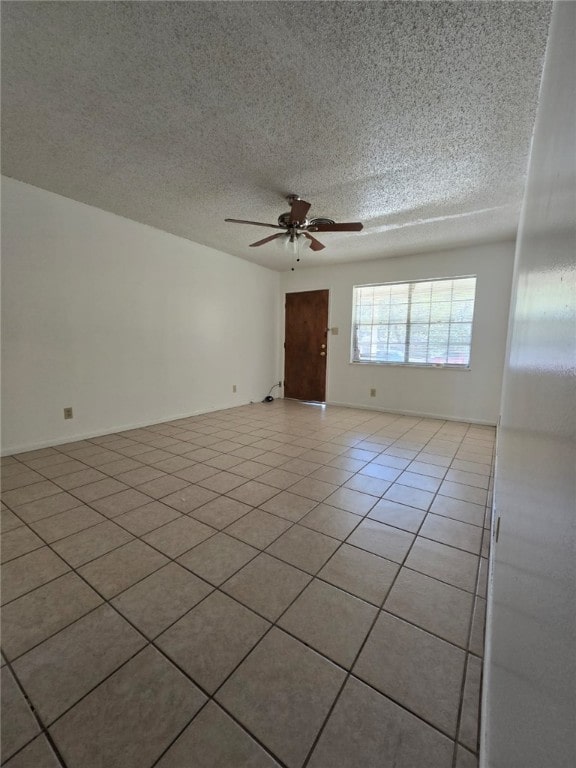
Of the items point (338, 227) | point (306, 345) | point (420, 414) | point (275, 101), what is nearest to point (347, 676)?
point (275, 101)

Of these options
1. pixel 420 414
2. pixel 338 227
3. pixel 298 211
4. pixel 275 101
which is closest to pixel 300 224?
pixel 298 211

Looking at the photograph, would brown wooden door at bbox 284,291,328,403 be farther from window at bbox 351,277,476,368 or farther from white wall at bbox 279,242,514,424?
window at bbox 351,277,476,368

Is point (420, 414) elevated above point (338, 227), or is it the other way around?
point (338, 227)

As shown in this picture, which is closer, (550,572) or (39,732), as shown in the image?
(550,572)

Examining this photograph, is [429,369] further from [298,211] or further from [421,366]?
[298,211]

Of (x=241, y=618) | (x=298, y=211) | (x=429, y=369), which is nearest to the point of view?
(x=241, y=618)

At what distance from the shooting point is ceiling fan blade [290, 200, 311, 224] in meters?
2.56

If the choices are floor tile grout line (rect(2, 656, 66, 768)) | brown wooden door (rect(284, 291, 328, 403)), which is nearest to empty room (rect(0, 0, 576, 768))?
floor tile grout line (rect(2, 656, 66, 768))

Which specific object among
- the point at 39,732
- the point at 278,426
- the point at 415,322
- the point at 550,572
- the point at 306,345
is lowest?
the point at 39,732

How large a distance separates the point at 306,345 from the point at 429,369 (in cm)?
210

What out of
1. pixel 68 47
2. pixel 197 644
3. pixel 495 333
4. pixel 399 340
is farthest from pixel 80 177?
pixel 495 333

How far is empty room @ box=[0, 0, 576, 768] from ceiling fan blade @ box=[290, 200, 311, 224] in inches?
1.2

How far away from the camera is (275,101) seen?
5.91ft

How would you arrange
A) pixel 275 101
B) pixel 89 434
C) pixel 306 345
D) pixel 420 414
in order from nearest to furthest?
pixel 275 101 → pixel 89 434 → pixel 420 414 → pixel 306 345
